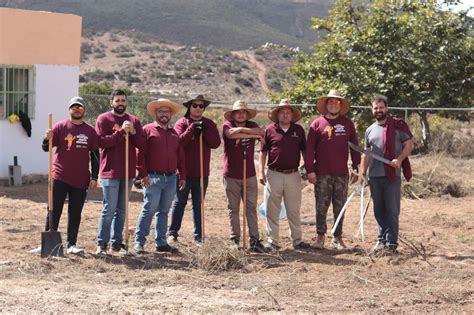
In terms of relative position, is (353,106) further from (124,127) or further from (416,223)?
(124,127)

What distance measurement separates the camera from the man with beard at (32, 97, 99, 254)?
30.6 feet

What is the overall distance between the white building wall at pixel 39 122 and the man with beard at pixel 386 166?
8532 millimetres

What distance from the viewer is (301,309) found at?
746 cm

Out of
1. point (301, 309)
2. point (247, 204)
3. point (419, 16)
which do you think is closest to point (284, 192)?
point (247, 204)

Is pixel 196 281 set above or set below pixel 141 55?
below

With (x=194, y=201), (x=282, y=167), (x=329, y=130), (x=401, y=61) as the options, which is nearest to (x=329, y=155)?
(x=329, y=130)

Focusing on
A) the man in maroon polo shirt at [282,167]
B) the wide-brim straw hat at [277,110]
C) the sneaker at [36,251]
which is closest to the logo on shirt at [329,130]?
the man in maroon polo shirt at [282,167]

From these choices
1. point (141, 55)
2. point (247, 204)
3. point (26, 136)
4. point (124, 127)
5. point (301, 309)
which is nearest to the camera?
point (301, 309)

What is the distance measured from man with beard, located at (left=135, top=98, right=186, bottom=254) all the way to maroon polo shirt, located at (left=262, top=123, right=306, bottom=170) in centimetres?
112

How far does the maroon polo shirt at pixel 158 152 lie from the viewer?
9.61 meters

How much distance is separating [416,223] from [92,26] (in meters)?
63.8

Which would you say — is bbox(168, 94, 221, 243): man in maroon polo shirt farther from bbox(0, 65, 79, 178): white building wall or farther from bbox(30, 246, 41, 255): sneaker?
bbox(0, 65, 79, 178): white building wall

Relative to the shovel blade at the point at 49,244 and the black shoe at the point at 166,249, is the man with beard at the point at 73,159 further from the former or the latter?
the black shoe at the point at 166,249

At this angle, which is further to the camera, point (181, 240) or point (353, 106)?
point (353, 106)
